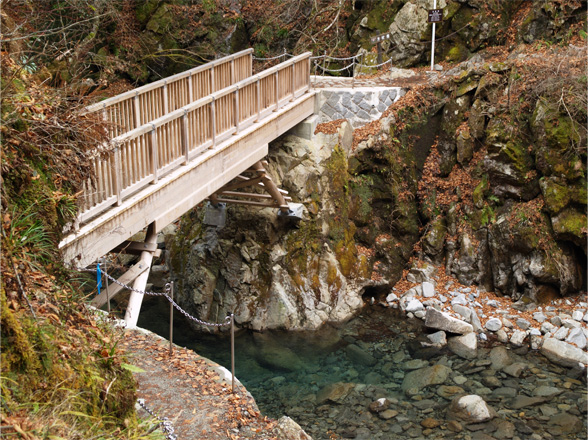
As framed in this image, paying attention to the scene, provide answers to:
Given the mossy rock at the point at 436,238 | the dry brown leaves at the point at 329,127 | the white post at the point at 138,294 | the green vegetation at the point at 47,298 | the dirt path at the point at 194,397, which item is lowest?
the mossy rock at the point at 436,238

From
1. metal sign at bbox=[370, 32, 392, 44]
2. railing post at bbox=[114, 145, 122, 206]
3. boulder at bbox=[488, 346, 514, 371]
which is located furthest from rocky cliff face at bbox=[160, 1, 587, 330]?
railing post at bbox=[114, 145, 122, 206]

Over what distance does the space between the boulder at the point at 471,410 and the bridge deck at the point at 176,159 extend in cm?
635

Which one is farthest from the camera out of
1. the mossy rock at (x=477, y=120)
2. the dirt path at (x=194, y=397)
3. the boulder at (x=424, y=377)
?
the mossy rock at (x=477, y=120)

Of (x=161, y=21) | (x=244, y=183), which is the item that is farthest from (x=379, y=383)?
(x=161, y=21)

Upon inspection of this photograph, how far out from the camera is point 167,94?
449 inches

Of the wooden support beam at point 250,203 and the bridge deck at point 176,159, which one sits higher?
the bridge deck at point 176,159

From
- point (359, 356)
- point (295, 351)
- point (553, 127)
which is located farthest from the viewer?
point (553, 127)

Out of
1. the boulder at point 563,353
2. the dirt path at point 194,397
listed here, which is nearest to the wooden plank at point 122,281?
the dirt path at point 194,397

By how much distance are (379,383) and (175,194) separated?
602 centimetres

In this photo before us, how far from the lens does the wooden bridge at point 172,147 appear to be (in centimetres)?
795

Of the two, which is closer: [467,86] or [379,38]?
[467,86]

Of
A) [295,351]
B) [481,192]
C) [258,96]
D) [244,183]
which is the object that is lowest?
[295,351]

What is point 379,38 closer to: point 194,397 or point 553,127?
point 553,127

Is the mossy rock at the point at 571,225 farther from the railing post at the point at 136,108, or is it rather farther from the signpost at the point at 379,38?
the railing post at the point at 136,108
